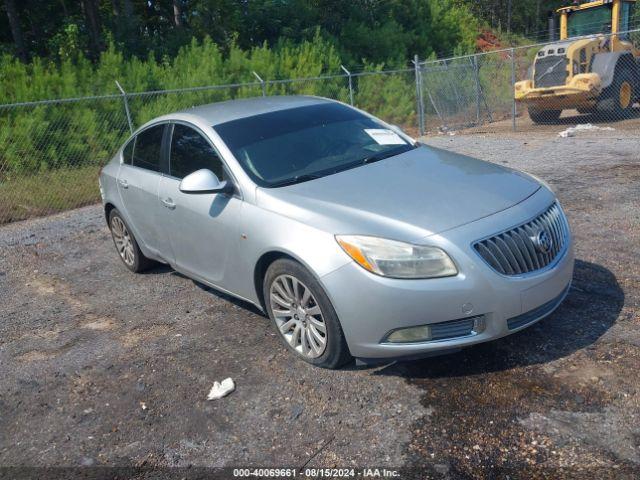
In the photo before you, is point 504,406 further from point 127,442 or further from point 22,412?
point 22,412

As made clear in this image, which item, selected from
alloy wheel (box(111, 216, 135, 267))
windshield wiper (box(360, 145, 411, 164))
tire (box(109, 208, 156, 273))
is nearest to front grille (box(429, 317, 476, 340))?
windshield wiper (box(360, 145, 411, 164))

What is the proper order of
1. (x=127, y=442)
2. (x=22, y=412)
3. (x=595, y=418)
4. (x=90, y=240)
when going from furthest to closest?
(x=90, y=240) → (x=22, y=412) → (x=127, y=442) → (x=595, y=418)

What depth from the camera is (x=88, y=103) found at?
44.8ft

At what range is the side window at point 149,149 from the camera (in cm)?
545

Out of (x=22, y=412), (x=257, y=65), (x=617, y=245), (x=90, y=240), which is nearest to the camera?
(x=22, y=412)

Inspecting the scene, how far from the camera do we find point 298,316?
396 centimetres

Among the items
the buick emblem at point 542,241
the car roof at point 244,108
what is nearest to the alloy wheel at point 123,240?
the car roof at point 244,108

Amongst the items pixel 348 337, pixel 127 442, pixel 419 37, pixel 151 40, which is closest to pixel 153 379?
pixel 127 442

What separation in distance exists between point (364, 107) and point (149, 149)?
12.7 metres

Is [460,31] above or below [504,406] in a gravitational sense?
above

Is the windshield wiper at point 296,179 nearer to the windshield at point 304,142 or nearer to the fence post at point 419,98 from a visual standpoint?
the windshield at point 304,142

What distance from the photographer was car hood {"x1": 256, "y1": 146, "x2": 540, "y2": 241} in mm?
3615

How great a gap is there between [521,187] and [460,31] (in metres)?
27.0

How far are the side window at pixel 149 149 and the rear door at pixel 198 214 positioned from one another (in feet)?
0.79
